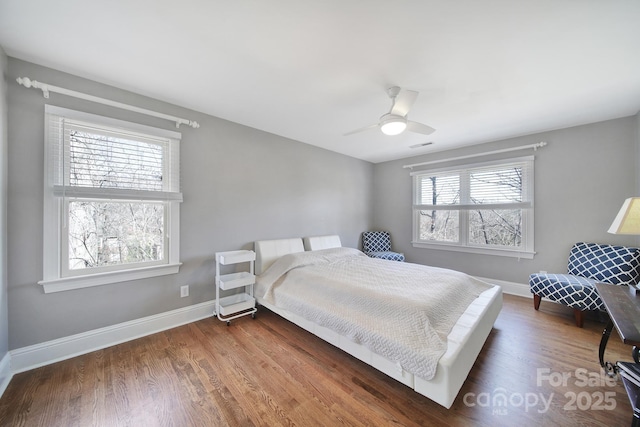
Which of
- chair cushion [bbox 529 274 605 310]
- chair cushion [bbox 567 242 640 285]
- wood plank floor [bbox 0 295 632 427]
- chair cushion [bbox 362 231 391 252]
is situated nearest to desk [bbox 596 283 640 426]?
wood plank floor [bbox 0 295 632 427]

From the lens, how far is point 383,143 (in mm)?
3869

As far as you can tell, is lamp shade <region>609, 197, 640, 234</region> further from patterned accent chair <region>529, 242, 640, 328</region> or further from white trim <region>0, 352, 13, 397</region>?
white trim <region>0, 352, 13, 397</region>

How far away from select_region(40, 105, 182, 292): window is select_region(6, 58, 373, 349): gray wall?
3.4 inches

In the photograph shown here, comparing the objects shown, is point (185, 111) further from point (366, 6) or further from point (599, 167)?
point (599, 167)

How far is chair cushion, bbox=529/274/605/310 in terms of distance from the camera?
248 cm

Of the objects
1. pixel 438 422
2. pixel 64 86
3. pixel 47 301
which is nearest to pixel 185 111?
pixel 64 86

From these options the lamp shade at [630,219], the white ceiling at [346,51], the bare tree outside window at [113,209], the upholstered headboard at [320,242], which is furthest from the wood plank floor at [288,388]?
the white ceiling at [346,51]

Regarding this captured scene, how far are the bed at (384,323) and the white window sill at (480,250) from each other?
1504mm

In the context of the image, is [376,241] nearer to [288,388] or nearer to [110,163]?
[288,388]

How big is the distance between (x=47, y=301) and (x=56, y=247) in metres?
0.46

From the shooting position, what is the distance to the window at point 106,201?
6.38 feet

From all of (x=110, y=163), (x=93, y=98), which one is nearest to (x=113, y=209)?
(x=110, y=163)

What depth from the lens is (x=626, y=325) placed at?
133 centimetres

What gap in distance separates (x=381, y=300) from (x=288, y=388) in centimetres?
96
